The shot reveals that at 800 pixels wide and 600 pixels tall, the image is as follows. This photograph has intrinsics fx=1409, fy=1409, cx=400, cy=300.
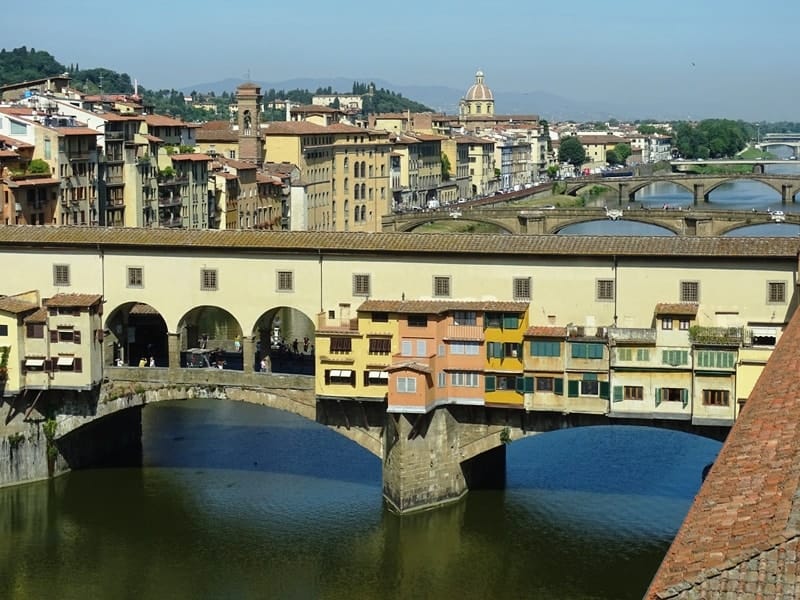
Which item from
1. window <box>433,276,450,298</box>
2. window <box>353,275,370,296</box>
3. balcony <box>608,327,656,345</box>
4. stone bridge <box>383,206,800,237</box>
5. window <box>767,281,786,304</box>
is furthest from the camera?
stone bridge <box>383,206,800,237</box>

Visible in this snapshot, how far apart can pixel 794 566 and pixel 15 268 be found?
25235 millimetres

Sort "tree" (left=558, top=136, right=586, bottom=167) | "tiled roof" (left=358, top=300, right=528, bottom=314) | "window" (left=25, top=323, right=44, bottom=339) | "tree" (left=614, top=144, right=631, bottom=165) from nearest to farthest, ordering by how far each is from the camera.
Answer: "tiled roof" (left=358, top=300, right=528, bottom=314) → "window" (left=25, top=323, right=44, bottom=339) → "tree" (left=558, top=136, right=586, bottom=167) → "tree" (left=614, top=144, right=631, bottom=165)

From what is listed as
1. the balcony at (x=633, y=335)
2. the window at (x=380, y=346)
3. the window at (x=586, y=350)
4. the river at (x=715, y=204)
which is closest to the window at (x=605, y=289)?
the balcony at (x=633, y=335)

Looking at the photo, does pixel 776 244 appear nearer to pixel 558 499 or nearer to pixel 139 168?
pixel 558 499

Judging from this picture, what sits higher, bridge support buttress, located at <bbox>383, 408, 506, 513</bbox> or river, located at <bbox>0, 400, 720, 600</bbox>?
bridge support buttress, located at <bbox>383, 408, 506, 513</bbox>

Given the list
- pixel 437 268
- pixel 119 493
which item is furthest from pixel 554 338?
pixel 119 493

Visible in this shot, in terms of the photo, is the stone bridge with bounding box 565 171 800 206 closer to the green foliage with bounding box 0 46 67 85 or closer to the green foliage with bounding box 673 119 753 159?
the green foliage with bounding box 0 46 67 85

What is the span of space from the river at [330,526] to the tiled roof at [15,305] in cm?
379

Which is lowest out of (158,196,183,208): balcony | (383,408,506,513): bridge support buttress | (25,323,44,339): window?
(383,408,506,513): bridge support buttress

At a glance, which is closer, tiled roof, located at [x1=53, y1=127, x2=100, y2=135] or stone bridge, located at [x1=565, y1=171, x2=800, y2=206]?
tiled roof, located at [x1=53, y1=127, x2=100, y2=135]

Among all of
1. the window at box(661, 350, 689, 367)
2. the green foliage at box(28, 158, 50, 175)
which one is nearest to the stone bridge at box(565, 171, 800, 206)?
the green foliage at box(28, 158, 50, 175)

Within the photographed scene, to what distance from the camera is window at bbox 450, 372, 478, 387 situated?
2803 centimetres

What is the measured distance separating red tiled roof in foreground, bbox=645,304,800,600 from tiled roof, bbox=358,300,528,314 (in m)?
15.0

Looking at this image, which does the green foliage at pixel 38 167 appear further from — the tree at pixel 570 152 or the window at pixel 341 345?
the tree at pixel 570 152
